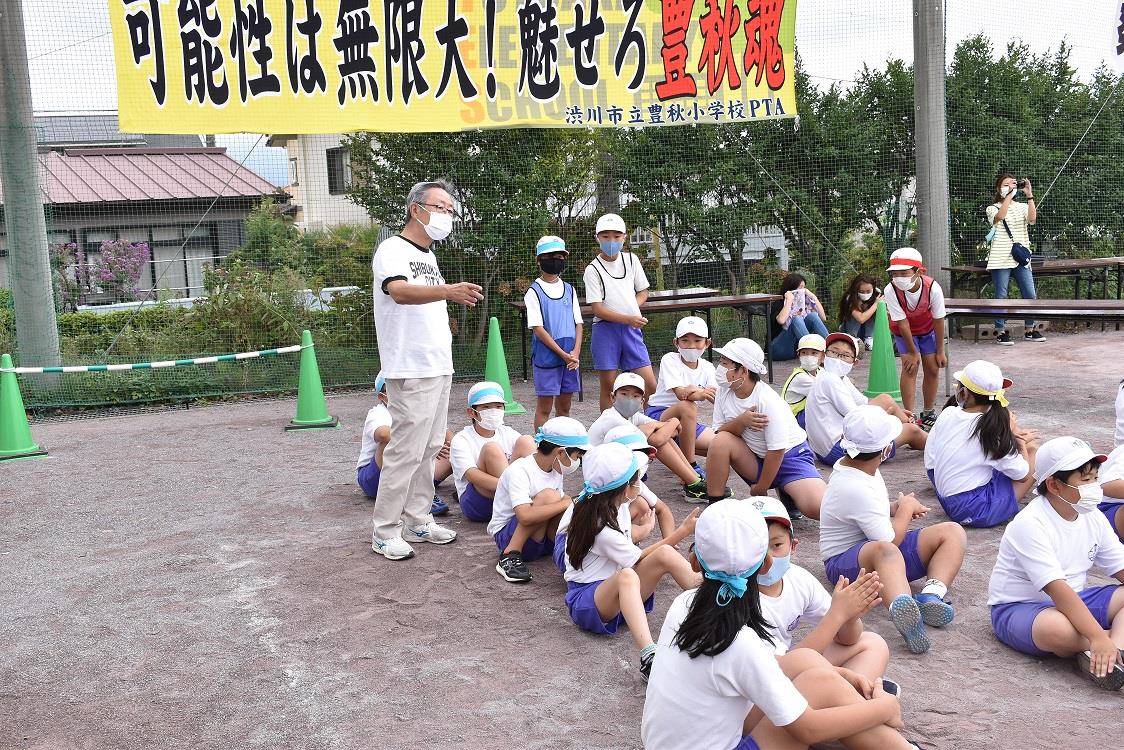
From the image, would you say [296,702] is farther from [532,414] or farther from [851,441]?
[532,414]

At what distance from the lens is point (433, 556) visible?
206 inches

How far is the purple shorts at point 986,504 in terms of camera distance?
5.25 m

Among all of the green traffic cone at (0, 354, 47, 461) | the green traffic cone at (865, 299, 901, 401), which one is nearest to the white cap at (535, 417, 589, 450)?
the green traffic cone at (865, 299, 901, 401)

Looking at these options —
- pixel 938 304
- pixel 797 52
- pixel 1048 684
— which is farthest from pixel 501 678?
pixel 797 52

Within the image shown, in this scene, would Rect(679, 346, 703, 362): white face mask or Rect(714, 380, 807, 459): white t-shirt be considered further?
Rect(679, 346, 703, 362): white face mask

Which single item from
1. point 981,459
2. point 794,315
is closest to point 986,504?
point 981,459

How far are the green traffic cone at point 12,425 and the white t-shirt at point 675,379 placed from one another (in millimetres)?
4596

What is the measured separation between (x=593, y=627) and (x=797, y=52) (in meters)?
8.87

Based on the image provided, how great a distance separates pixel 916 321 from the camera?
7703 mm

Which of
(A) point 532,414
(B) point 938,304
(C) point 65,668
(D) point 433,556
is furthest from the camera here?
(A) point 532,414

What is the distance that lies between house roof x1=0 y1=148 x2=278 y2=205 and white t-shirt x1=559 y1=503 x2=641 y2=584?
29.2ft

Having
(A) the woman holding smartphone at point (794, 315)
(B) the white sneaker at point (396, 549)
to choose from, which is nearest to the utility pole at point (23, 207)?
(B) the white sneaker at point (396, 549)

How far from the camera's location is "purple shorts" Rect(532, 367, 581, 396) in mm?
6973

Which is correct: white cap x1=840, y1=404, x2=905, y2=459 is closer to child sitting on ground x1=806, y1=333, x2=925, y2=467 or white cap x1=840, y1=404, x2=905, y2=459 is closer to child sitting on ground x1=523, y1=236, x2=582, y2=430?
child sitting on ground x1=806, y1=333, x2=925, y2=467
